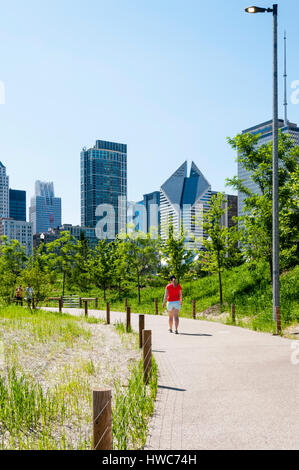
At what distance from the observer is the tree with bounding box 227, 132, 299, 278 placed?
20.9 metres

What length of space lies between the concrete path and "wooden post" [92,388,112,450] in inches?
41.7

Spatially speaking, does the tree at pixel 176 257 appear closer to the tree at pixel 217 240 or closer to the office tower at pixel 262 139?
the office tower at pixel 262 139

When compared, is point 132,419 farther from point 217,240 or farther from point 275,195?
point 217,240

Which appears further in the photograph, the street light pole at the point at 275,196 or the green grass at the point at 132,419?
the street light pole at the point at 275,196

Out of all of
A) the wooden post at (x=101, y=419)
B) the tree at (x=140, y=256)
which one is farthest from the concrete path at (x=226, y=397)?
the tree at (x=140, y=256)

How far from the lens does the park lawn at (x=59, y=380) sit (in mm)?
5421

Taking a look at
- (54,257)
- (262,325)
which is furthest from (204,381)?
(54,257)

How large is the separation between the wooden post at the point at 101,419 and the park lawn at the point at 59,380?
853 millimetres

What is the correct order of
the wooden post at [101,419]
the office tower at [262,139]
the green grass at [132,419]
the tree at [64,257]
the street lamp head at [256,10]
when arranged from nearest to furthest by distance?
1. the wooden post at [101,419]
2. the green grass at [132,419]
3. the street lamp head at [256,10]
4. the office tower at [262,139]
5. the tree at [64,257]

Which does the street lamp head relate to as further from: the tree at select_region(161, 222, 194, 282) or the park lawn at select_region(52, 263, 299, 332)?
the tree at select_region(161, 222, 194, 282)

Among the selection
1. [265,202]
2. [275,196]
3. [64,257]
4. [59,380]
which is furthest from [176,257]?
[59,380]

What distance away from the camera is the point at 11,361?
32.6 feet

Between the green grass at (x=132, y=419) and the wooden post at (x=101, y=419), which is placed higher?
the wooden post at (x=101, y=419)

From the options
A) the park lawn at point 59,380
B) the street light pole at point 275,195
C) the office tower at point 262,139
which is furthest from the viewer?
the office tower at point 262,139
